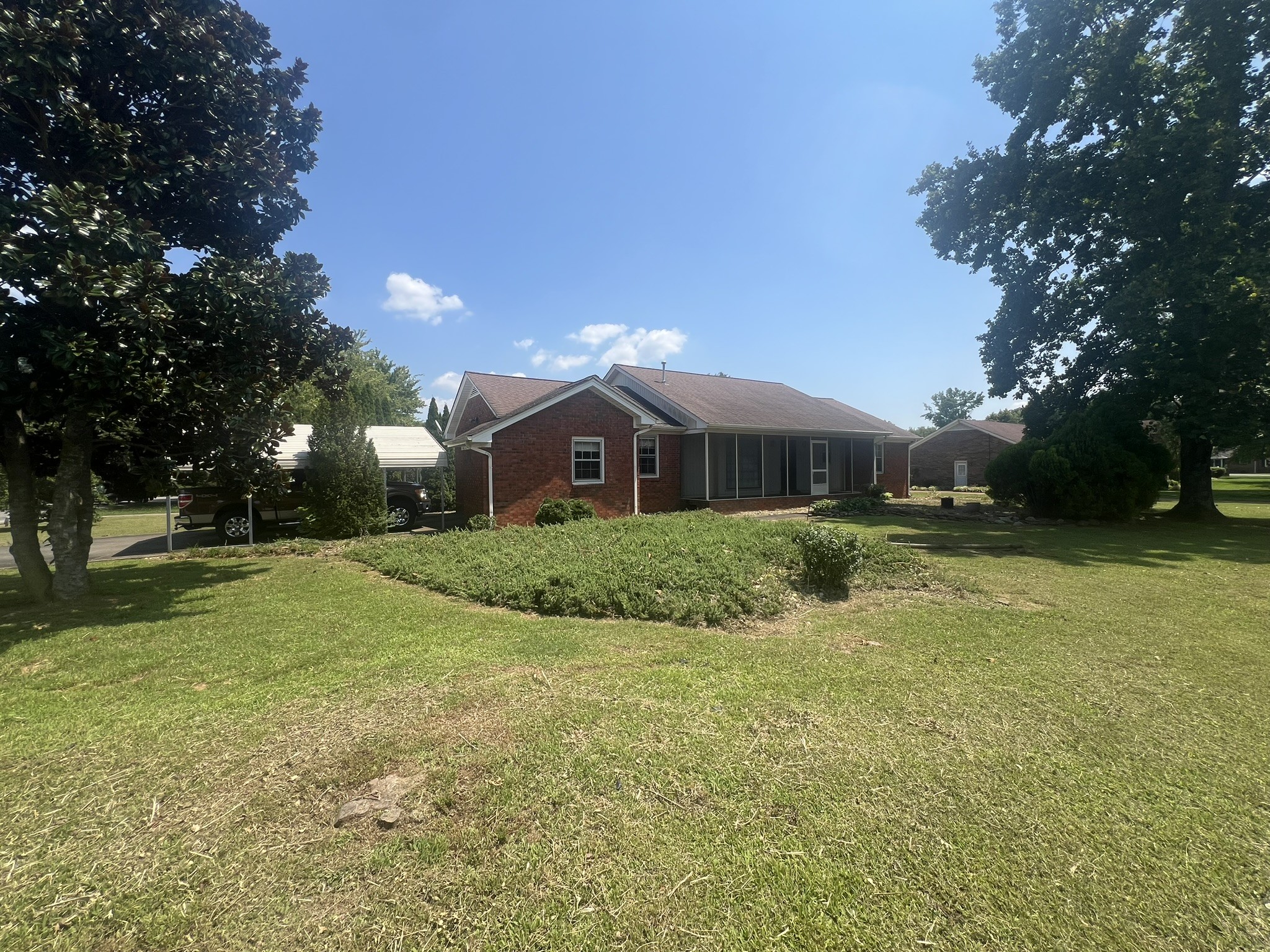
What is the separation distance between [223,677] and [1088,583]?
1113 cm

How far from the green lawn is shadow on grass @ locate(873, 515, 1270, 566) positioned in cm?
542

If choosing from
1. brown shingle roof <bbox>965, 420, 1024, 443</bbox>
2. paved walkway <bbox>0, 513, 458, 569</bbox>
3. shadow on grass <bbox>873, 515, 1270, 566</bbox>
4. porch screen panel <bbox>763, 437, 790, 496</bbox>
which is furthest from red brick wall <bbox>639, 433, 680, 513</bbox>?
brown shingle roof <bbox>965, 420, 1024, 443</bbox>

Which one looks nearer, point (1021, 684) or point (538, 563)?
point (1021, 684)

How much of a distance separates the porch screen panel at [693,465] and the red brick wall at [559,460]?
284cm

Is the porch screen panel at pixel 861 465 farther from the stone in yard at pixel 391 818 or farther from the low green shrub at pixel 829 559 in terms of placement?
the stone in yard at pixel 391 818

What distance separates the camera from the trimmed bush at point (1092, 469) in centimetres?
1552

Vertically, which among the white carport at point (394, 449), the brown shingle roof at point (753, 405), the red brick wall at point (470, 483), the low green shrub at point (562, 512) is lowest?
the low green shrub at point (562, 512)

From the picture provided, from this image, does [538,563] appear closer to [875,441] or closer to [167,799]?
[167,799]

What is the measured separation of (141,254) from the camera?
240 inches

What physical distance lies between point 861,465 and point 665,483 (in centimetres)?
1030

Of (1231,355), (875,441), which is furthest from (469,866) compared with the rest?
(875,441)

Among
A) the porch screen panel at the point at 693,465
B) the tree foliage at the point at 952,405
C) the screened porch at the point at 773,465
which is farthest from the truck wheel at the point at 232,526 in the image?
the tree foliage at the point at 952,405

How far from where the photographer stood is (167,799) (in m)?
2.80

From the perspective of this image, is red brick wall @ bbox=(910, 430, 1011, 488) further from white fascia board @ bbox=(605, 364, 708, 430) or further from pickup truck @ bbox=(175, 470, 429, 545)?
pickup truck @ bbox=(175, 470, 429, 545)
